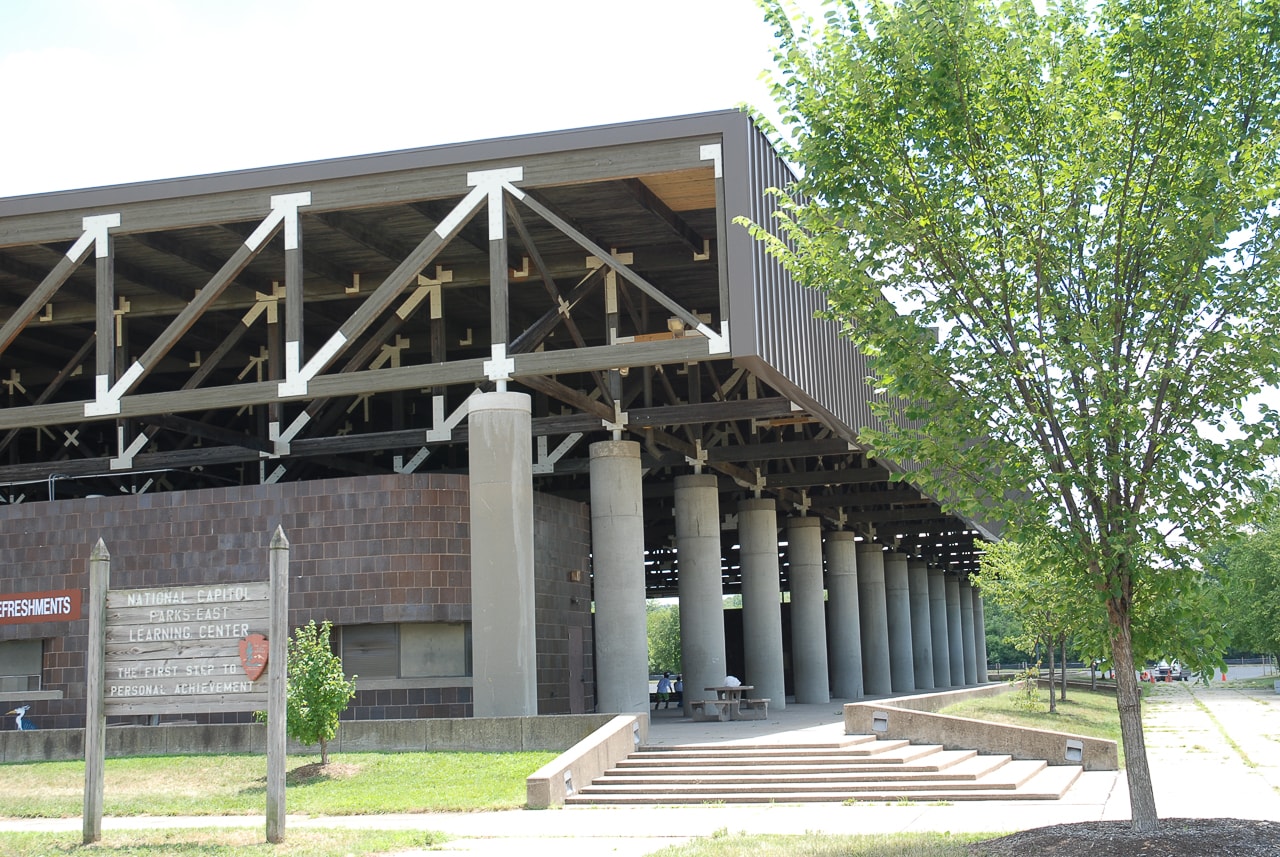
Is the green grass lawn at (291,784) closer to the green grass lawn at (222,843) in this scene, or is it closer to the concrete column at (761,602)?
the green grass lawn at (222,843)

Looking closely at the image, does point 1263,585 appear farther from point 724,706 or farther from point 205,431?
point 205,431

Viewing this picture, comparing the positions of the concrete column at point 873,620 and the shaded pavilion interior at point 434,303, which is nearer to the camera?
the shaded pavilion interior at point 434,303

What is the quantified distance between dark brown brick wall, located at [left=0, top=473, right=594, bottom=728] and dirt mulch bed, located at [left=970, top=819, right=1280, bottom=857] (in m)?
15.8

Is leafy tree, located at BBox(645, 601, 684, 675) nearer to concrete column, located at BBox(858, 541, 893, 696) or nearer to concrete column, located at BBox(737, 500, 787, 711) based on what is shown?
concrete column, located at BBox(858, 541, 893, 696)

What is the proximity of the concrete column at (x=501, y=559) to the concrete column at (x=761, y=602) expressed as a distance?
15.5 meters

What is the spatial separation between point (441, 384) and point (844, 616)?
27.5m

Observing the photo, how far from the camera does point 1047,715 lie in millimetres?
38719

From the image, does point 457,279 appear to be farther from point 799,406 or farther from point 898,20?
point 898,20

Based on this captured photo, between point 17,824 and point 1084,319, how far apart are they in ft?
44.8

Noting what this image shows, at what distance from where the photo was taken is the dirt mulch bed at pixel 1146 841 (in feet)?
36.1

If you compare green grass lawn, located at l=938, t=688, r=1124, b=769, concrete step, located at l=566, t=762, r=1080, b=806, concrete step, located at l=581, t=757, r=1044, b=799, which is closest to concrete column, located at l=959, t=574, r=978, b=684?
green grass lawn, located at l=938, t=688, r=1124, b=769

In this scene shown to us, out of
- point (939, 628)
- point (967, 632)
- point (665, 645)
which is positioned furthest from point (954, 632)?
point (665, 645)

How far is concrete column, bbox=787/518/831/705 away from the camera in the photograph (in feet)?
146

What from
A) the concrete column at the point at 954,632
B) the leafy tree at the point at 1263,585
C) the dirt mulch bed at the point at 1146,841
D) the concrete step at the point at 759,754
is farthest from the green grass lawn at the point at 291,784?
the concrete column at the point at 954,632
